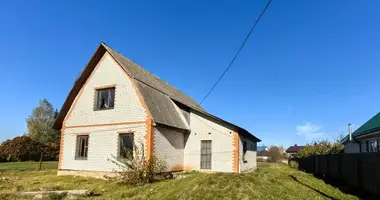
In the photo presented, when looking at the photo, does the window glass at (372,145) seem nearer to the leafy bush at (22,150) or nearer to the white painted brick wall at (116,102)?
the white painted brick wall at (116,102)

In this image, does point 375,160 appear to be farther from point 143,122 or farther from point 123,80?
point 123,80

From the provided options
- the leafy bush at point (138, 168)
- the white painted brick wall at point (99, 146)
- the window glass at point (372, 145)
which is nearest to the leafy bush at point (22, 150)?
the white painted brick wall at point (99, 146)

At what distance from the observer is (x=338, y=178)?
1727 cm

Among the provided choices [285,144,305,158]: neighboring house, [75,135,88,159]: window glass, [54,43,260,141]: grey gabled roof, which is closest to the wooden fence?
[54,43,260,141]: grey gabled roof

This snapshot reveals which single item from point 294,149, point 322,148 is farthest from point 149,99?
point 294,149

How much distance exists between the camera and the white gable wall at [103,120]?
16.3m

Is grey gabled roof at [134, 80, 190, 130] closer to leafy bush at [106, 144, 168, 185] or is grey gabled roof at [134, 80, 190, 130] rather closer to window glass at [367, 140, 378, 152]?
leafy bush at [106, 144, 168, 185]

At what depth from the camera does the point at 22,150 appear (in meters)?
35.0

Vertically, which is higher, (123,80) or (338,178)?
(123,80)

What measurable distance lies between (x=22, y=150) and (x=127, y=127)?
25.6 metres

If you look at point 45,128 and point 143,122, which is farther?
point 45,128

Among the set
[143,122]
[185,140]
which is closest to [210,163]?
[185,140]

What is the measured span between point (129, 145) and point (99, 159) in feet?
6.65

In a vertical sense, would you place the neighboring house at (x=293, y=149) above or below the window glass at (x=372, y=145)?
below
